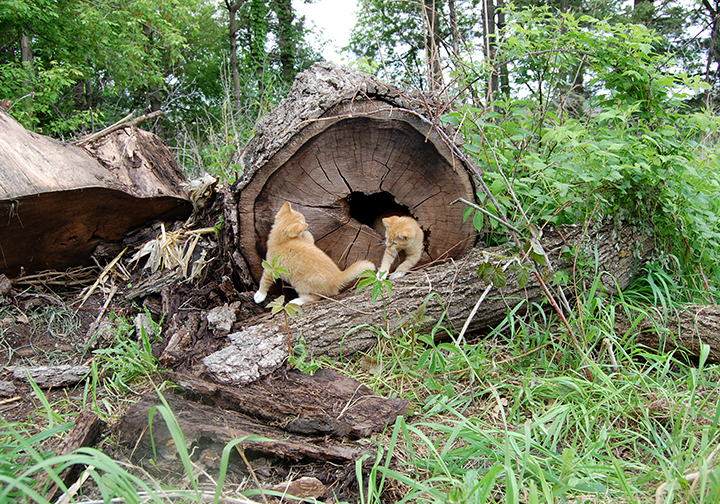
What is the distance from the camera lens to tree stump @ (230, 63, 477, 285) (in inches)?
98.4

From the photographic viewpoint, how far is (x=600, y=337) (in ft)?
7.64

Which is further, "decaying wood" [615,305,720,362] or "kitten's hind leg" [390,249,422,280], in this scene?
"kitten's hind leg" [390,249,422,280]

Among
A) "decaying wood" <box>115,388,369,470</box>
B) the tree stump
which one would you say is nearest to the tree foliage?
the tree stump

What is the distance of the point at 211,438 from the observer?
69.1 inches

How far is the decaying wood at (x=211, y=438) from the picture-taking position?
66.2 inches

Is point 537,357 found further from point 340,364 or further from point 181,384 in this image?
point 181,384

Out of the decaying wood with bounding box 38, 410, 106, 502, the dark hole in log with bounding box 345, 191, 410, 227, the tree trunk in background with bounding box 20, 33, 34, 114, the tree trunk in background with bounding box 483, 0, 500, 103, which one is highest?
the tree trunk in background with bounding box 20, 33, 34, 114

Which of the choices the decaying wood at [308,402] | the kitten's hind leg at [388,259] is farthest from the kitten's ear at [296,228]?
the decaying wood at [308,402]

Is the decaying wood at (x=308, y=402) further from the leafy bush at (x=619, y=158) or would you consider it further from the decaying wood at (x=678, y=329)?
the decaying wood at (x=678, y=329)

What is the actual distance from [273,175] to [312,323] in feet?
3.11

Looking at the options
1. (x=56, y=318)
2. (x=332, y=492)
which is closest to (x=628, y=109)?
(x=332, y=492)

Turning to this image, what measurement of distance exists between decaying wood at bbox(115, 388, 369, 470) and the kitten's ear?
3.50 feet

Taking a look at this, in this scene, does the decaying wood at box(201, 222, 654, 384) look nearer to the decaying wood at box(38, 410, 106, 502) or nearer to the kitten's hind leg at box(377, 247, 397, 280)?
the kitten's hind leg at box(377, 247, 397, 280)

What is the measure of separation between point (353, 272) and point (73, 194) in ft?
6.54
